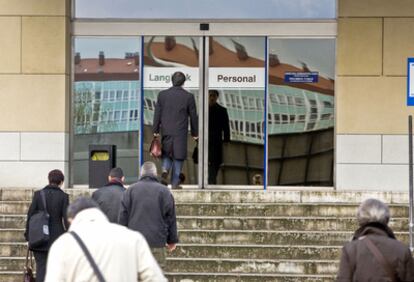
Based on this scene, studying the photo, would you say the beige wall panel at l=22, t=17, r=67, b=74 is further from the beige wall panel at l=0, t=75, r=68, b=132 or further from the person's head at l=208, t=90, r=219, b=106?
the person's head at l=208, t=90, r=219, b=106

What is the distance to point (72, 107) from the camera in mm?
16688

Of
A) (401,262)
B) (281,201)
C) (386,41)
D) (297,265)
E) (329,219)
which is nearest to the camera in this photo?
(401,262)

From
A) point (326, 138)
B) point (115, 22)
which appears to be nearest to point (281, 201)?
point (326, 138)

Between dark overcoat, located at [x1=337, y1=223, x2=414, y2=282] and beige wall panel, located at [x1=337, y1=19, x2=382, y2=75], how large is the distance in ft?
31.0

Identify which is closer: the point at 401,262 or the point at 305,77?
the point at 401,262

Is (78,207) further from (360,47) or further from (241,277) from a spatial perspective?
(360,47)

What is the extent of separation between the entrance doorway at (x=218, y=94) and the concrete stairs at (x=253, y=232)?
193 cm

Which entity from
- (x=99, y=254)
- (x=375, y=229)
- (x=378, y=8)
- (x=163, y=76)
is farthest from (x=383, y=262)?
(x=163, y=76)

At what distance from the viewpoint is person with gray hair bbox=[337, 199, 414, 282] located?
661 cm

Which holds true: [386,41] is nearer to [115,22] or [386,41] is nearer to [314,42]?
[314,42]

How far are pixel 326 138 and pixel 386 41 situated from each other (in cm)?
195

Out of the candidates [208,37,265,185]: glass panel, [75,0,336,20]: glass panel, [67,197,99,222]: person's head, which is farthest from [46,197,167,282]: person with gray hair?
[75,0,336,20]: glass panel

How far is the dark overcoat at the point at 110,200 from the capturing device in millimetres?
10625

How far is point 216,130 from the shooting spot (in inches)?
658
